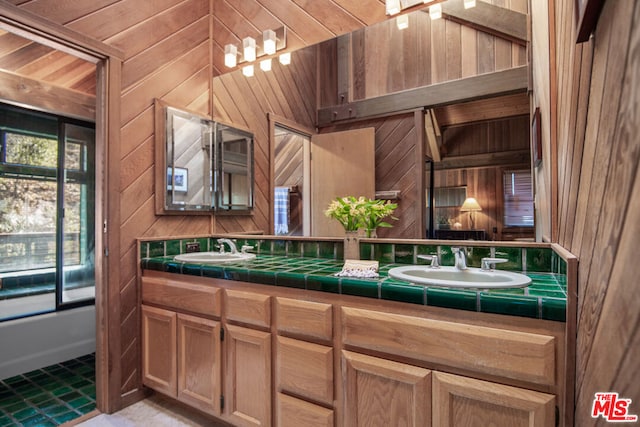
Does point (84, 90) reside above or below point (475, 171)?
above

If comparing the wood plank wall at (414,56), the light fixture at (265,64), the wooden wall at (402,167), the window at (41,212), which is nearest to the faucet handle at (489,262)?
the wooden wall at (402,167)

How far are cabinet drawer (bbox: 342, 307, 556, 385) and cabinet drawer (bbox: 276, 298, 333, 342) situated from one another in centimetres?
8

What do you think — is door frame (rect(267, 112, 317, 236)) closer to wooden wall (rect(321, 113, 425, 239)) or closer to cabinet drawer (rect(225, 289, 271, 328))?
wooden wall (rect(321, 113, 425, 239))

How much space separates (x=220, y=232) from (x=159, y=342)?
2.87 feet

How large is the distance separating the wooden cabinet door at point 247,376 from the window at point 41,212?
7.09ft

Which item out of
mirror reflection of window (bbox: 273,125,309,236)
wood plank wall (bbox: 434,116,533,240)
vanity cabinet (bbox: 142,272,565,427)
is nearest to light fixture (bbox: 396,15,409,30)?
wood plank wall (bbox: 434,116,533,240)

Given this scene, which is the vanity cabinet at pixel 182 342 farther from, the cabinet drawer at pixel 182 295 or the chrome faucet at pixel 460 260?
the chrome faucet at pixel 460 260

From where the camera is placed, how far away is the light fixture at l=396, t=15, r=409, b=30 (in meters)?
1.87

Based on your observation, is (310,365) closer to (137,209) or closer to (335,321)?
(335,321)

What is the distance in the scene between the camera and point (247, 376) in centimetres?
162

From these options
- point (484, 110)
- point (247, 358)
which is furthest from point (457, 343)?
point (484, 110)

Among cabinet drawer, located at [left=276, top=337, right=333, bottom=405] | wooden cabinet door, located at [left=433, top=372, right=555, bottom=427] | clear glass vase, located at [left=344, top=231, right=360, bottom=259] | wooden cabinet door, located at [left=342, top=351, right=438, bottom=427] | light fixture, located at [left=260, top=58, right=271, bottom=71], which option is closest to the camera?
wooden cabinet door, located at [left=433, top=372, right=555, bottom=427]

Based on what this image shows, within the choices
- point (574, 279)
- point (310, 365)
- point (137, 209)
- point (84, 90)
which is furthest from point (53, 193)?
point (574, 279)

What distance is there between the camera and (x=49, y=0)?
1.73 m
